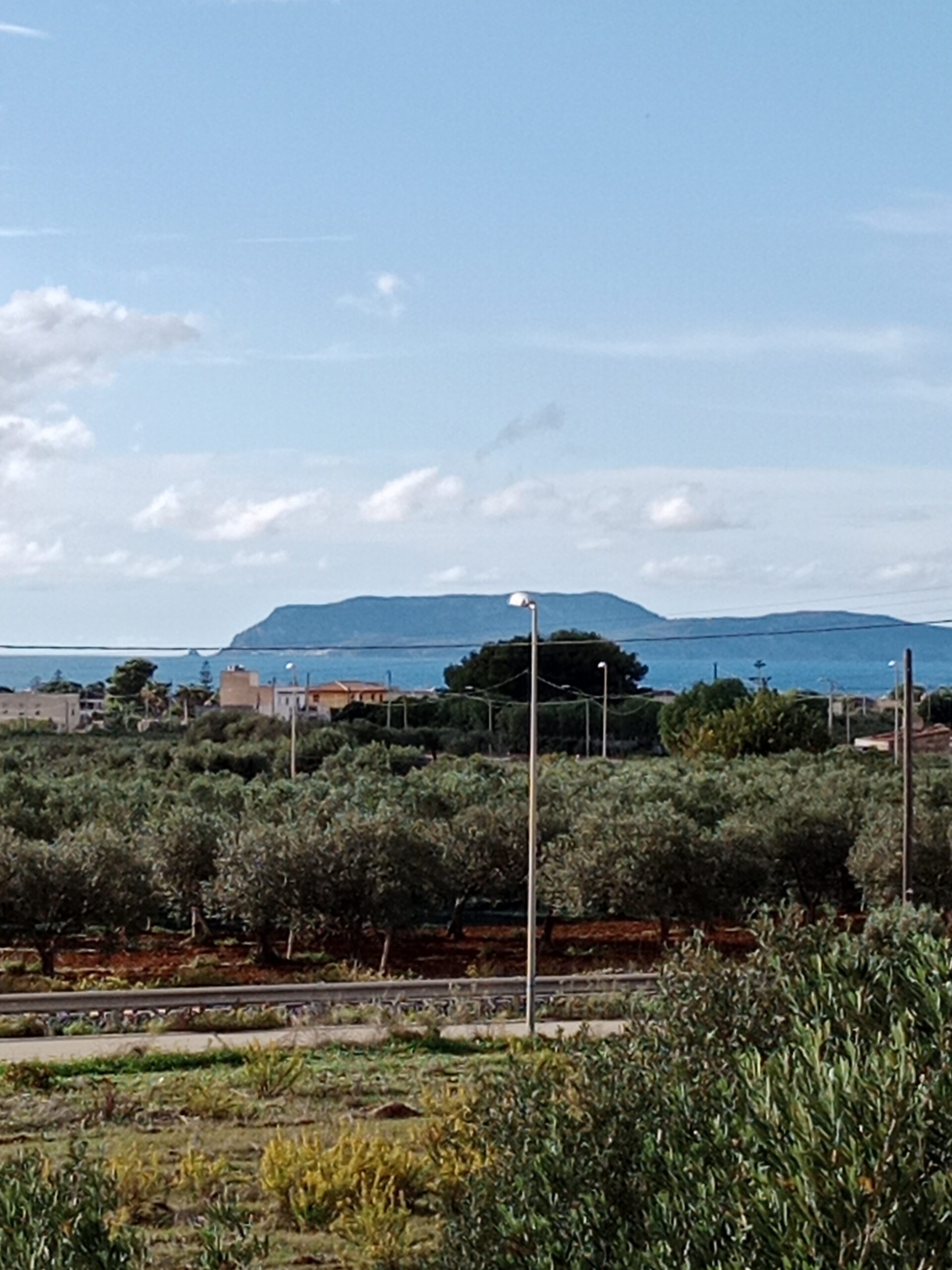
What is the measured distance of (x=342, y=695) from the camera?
163 meters

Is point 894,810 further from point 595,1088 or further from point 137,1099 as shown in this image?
point 595,1088

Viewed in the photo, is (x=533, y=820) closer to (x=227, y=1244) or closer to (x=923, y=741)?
(x=227, y=1244)

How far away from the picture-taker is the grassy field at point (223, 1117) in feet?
51.9

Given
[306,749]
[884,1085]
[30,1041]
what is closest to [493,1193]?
[884,1085]

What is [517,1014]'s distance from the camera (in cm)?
3141

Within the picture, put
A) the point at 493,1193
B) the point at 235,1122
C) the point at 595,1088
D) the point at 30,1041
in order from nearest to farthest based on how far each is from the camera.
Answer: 1. the point at 493,1193
2. the point at 595,1088
3. the point at 235,1122
4. the point at 30,1041

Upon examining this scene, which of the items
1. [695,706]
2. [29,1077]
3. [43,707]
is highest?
[695,706]

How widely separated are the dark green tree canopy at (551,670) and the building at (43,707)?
3349cm

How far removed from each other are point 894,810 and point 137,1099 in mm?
26810

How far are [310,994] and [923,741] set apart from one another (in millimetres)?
79488

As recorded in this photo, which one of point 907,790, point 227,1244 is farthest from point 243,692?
point 227,1244

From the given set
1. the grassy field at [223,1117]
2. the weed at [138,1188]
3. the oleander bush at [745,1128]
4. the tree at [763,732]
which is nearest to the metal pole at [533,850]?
the grassy field at [223,1117]

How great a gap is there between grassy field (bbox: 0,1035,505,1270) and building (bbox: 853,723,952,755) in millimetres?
63626

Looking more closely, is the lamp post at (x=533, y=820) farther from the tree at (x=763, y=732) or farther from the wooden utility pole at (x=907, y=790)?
the tree at (x=763, y=732)
